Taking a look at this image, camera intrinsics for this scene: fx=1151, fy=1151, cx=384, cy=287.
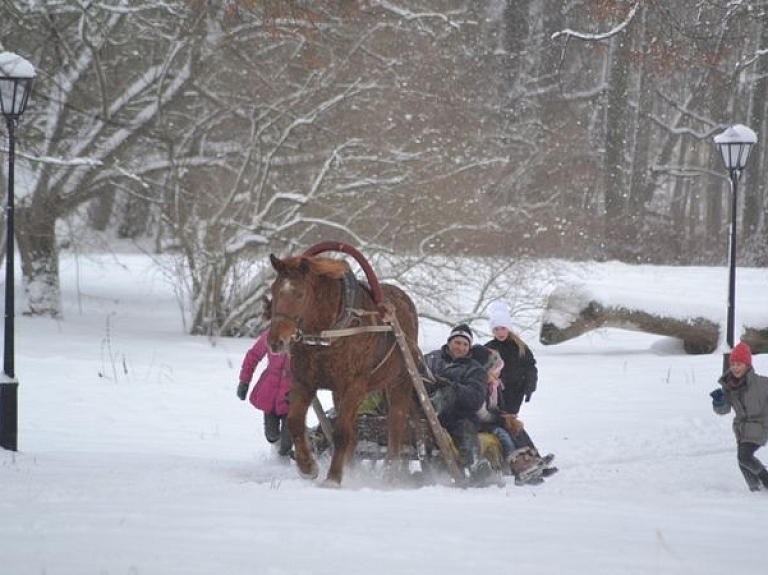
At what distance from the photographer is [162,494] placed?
6910 millimetres

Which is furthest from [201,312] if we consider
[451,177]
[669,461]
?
[669,461]

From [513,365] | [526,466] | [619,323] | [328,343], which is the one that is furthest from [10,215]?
[619,323]

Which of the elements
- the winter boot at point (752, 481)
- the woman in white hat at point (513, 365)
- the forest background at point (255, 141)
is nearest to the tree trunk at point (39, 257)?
the forest background at point (255, 141)

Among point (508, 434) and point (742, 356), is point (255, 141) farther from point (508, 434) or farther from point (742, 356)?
point (742, 356)

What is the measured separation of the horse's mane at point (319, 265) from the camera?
24.8ft

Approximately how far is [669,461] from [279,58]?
11.9 m

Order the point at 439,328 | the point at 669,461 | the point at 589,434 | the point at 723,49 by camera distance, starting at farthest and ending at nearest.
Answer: the point at 439,328 < the point at 723,49 < the point at 589,434 < the point at 669,461

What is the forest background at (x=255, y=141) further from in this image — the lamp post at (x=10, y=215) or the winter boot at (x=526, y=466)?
the winter boot at (x=526, y=466)

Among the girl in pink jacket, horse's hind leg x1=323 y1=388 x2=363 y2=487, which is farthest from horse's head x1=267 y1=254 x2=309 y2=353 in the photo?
the girl in pink jacket

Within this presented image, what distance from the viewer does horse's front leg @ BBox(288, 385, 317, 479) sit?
26.0 feet

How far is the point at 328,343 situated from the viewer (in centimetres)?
775

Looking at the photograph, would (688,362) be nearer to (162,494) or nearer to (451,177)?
(451,177)

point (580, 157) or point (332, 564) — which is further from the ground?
point (580, 157)

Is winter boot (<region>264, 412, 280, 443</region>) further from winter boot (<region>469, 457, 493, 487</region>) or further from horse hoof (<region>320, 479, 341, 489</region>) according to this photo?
winter boot (<region>469, 457, 493, 487</region>)
